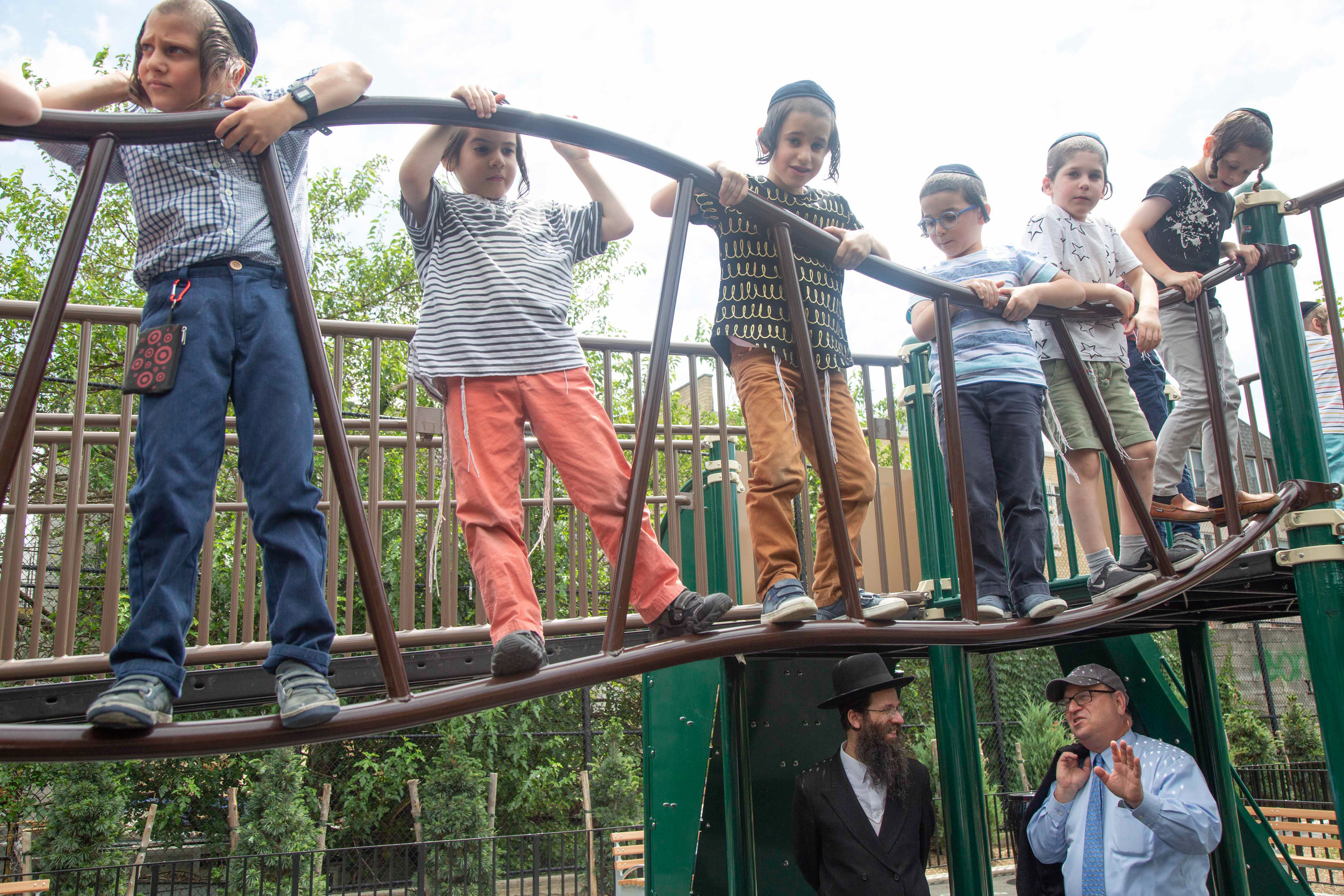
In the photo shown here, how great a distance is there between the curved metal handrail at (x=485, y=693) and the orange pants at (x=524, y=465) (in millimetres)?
183

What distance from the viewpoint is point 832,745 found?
408 centimetres

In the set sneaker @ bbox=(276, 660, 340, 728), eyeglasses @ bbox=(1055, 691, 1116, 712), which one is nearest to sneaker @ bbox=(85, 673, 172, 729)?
sneaker @ bbox=(276, 660, 340, 728)

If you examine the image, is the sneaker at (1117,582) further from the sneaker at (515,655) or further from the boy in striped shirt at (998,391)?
the sneaker at (515,655)

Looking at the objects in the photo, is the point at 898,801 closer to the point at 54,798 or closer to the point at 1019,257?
the point at 1019,257

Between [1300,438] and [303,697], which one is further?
[1300,438]

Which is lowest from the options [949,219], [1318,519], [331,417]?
[1318,519]

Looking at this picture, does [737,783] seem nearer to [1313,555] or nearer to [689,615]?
[689,615]

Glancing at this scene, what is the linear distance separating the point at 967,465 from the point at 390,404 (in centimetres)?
1211

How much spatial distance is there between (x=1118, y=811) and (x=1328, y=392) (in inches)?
97.8

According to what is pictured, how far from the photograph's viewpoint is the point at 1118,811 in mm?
3248

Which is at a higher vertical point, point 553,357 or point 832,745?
point 553,357

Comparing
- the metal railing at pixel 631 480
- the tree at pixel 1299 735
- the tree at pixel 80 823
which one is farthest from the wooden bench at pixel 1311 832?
the tree at pixel 80 823

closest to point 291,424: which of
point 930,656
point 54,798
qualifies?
point 930,656

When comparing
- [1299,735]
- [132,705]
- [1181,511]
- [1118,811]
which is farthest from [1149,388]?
[1299,735]
